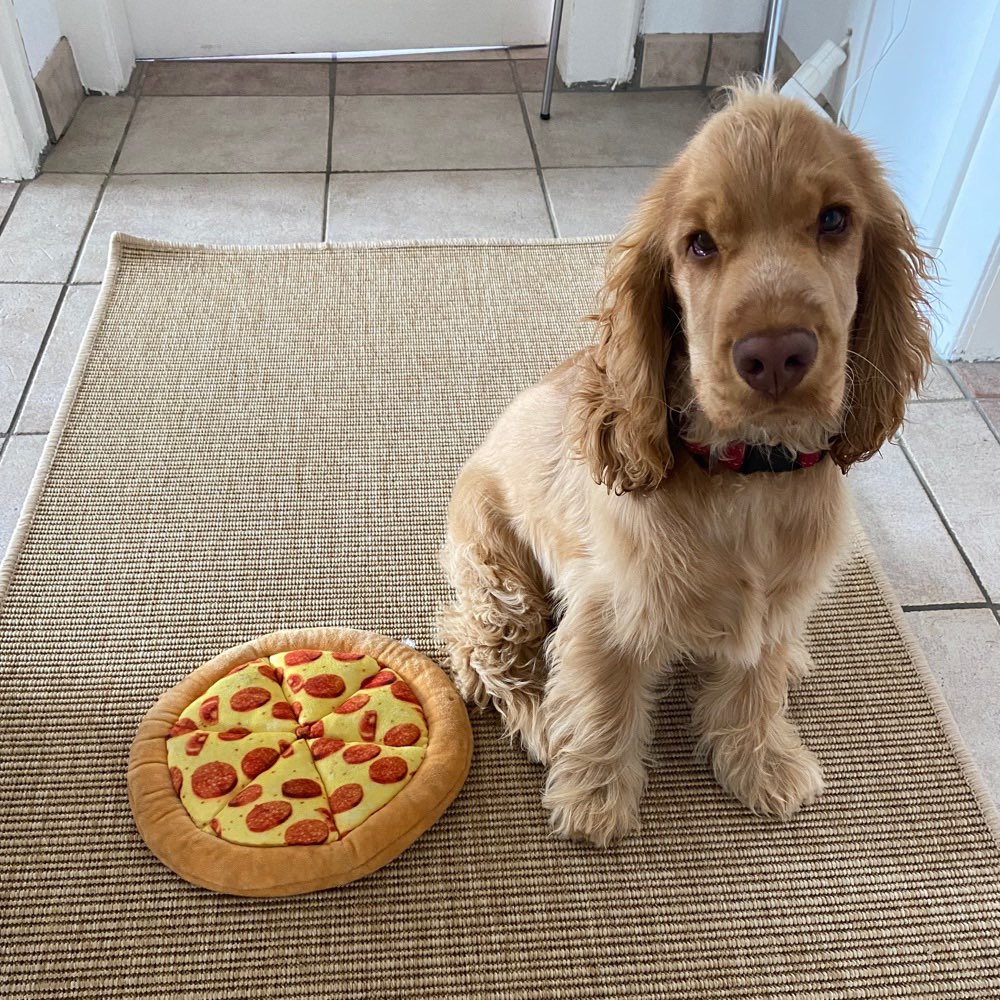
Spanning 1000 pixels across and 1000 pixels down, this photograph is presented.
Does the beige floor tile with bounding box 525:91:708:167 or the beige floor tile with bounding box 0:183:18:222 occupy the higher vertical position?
the beige floor tile with bounding box 0:183:18:222

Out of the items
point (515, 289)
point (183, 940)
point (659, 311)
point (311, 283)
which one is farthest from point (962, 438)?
point (183, 940)

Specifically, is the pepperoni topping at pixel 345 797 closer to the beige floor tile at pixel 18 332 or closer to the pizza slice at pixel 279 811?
the pizza slice at pixel 279 811

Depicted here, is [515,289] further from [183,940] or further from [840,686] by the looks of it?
[183,940]

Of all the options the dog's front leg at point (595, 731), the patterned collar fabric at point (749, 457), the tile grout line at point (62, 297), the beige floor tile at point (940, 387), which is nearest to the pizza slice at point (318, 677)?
the dog's front leg at point (595, 731)

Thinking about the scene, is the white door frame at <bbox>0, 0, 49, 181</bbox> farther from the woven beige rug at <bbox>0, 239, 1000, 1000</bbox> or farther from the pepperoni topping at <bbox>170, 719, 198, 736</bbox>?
the pepperoni topping at <bbox>170, 719, 198, 736</bbox>

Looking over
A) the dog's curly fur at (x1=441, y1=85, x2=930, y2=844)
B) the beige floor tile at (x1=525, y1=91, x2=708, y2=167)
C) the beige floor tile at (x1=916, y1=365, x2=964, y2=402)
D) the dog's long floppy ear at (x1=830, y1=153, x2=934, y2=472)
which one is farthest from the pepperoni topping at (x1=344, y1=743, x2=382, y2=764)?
the beige floor tile at (x1=525, y1=91, x2=708, y2=167)

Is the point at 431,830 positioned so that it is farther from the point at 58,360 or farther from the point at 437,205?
the point at 437,205

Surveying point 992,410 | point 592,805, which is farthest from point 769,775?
point 992,410
